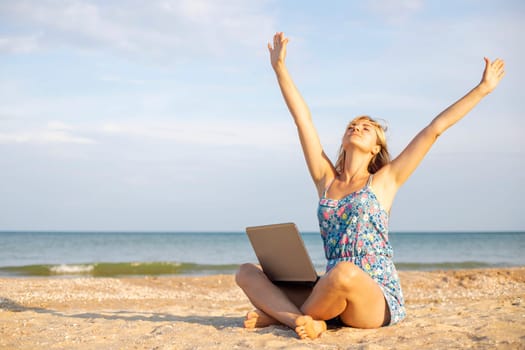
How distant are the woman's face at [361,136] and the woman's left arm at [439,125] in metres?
0.30

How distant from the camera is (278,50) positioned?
507 cm

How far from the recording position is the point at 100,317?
5828mm

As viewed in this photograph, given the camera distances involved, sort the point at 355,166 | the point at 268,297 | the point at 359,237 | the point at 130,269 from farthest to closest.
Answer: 1. the point at 130,269
2. the point at 355,166
3. the point at 268,297
4. the point at 359,237

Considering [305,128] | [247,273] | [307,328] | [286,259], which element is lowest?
[307,328]

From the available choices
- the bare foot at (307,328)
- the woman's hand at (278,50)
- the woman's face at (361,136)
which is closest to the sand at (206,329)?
the bare foot at (307,328)

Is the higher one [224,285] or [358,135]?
[358,135]

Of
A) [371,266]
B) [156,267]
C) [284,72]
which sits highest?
[284,72]

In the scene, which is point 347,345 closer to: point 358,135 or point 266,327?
point 266,327

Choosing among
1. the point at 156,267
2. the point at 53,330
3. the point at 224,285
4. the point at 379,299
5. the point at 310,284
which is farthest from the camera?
the point at 156,267

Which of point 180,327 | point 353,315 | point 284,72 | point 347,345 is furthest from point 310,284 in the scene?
point 284,72

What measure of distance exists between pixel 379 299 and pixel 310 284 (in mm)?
661

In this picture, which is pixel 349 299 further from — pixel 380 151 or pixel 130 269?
pixel 130 269

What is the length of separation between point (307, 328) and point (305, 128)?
A: 1770 millimetres

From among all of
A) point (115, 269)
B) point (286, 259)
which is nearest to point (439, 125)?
point (286, 259)
